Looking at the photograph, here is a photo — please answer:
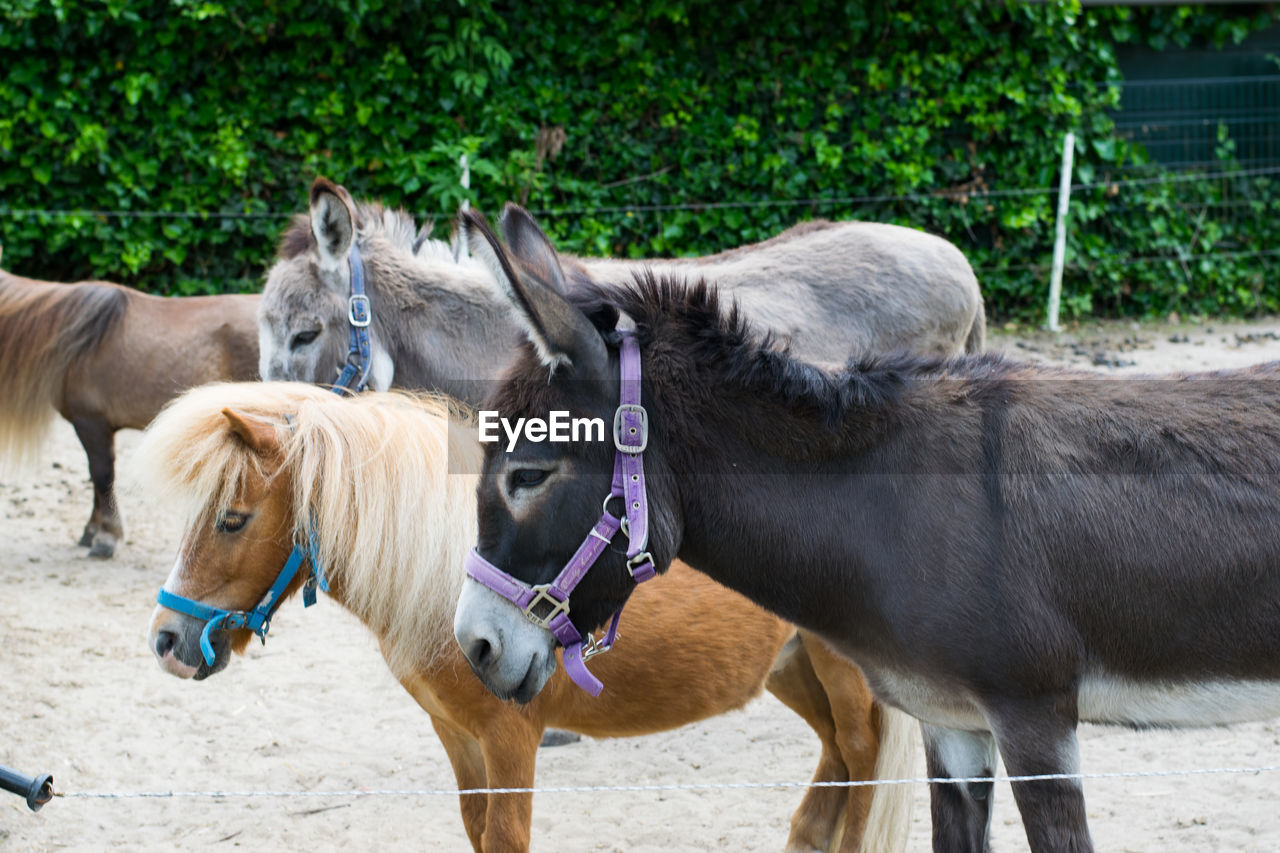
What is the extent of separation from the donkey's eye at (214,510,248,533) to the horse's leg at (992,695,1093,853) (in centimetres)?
186

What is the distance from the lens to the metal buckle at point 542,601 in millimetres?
2184

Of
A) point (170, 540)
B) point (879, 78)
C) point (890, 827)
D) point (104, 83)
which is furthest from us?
point (879, 78)

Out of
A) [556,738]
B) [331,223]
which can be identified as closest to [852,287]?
[331,223]

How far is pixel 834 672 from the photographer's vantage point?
3.58 meters

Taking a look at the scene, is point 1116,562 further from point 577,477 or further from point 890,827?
point 890,827

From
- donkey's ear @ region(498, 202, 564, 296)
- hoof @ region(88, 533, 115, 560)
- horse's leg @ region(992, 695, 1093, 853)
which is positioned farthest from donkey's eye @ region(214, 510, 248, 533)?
hoof @ region(88, 533, 115, 560)

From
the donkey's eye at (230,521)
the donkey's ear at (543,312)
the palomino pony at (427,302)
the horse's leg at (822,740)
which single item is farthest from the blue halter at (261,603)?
the palomino pony at (427,302)

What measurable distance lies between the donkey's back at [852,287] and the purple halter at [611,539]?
7.77 ft

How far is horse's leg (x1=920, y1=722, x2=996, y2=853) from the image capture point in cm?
261

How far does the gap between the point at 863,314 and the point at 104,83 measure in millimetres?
8161

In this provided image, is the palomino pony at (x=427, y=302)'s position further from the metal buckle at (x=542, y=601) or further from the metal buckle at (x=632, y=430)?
the metal buckle at (x=542, y=601)

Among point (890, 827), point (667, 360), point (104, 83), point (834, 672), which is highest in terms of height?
point (104, 83)

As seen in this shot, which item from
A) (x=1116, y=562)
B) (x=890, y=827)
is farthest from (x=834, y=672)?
(x=1116, y=562)

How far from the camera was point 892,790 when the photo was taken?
3514mm
